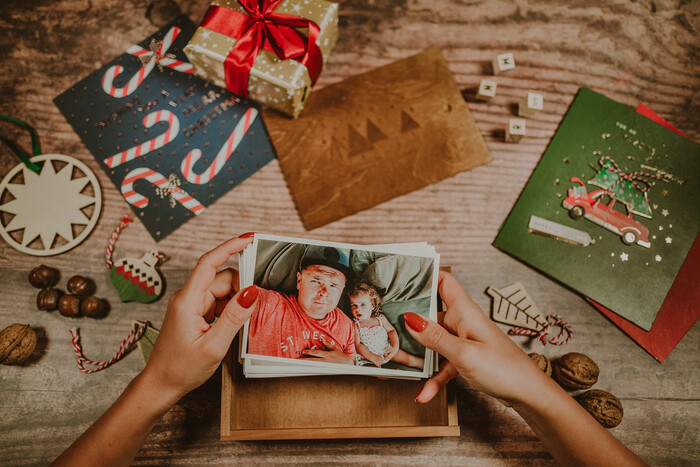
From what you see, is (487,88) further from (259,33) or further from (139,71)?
(139,71)

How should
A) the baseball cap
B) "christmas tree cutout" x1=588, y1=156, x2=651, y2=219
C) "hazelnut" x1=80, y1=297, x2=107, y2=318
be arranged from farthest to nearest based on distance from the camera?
"christmas tree cutout" x1=588, y1=156, x2=651, y2=219 < "hazelnut" x1=80, y1=297, x2=107, y2=318 < the baseball cap

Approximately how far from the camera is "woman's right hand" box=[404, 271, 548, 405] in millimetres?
767

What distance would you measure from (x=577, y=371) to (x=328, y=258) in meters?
0.62

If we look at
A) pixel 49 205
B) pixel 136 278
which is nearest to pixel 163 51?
pixel 49 205

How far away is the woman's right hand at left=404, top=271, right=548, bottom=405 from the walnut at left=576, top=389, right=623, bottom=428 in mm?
196

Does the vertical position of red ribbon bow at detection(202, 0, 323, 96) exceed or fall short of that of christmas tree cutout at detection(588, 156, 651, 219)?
it exceeds it

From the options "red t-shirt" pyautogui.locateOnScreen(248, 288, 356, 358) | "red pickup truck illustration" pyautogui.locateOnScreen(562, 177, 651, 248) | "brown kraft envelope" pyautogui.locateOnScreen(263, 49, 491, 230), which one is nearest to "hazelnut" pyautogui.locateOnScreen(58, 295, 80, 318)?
"red t-shirt" pyautogui.locateOnScreen(248, 288, 356, 358)

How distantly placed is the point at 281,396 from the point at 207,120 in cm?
71

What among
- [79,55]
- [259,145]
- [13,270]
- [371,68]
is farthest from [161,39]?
[13,270]

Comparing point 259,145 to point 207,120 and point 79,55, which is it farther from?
point 79,55

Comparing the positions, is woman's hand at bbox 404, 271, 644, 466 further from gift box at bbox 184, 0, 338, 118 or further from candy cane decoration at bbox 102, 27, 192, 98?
candy cane decoration at bbox 102, 27, 192, 98

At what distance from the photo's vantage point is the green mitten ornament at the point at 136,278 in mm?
975

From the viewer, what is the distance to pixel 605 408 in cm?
91

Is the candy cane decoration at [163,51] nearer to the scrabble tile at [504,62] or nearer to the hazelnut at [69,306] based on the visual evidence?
the hazelnut at [69,306]
